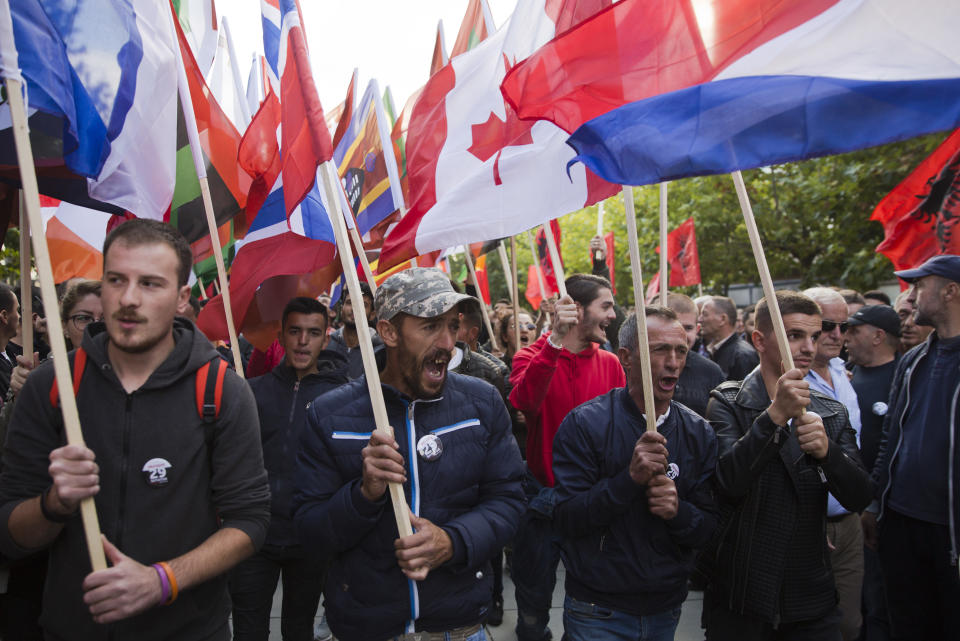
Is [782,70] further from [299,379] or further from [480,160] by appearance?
[299,379]

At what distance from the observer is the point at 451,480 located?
247 cm

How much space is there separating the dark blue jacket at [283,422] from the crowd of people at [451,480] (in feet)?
0.05

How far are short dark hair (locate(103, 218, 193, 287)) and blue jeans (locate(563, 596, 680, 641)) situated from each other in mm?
2108

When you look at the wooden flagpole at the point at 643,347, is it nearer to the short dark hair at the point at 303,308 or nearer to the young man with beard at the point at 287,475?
the young man with beard at the point at 287,475

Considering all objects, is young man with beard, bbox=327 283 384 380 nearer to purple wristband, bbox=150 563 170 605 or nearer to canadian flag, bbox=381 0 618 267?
canadian flag, bbox=381 0 618 267

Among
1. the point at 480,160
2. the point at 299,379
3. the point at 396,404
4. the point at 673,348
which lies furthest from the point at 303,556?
the point at 480,160

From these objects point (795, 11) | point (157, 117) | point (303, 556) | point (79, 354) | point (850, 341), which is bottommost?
point (303, 556)

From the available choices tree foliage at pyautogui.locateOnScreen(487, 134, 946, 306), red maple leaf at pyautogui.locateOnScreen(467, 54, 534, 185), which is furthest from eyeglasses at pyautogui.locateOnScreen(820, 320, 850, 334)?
tree foliage at pyautogui.locateOnScreen(487, 134, 946, 306)

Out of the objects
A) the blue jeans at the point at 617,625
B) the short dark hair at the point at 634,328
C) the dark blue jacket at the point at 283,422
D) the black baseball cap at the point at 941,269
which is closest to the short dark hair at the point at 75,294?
the dark blue jacket at the point at 283,422

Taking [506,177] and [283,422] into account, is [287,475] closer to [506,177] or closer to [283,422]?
[283,422]

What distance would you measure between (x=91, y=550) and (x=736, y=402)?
2654 mm

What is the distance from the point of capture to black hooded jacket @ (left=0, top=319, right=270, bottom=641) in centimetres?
209

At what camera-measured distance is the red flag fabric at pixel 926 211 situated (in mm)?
3836

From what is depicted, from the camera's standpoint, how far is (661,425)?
305 cm
